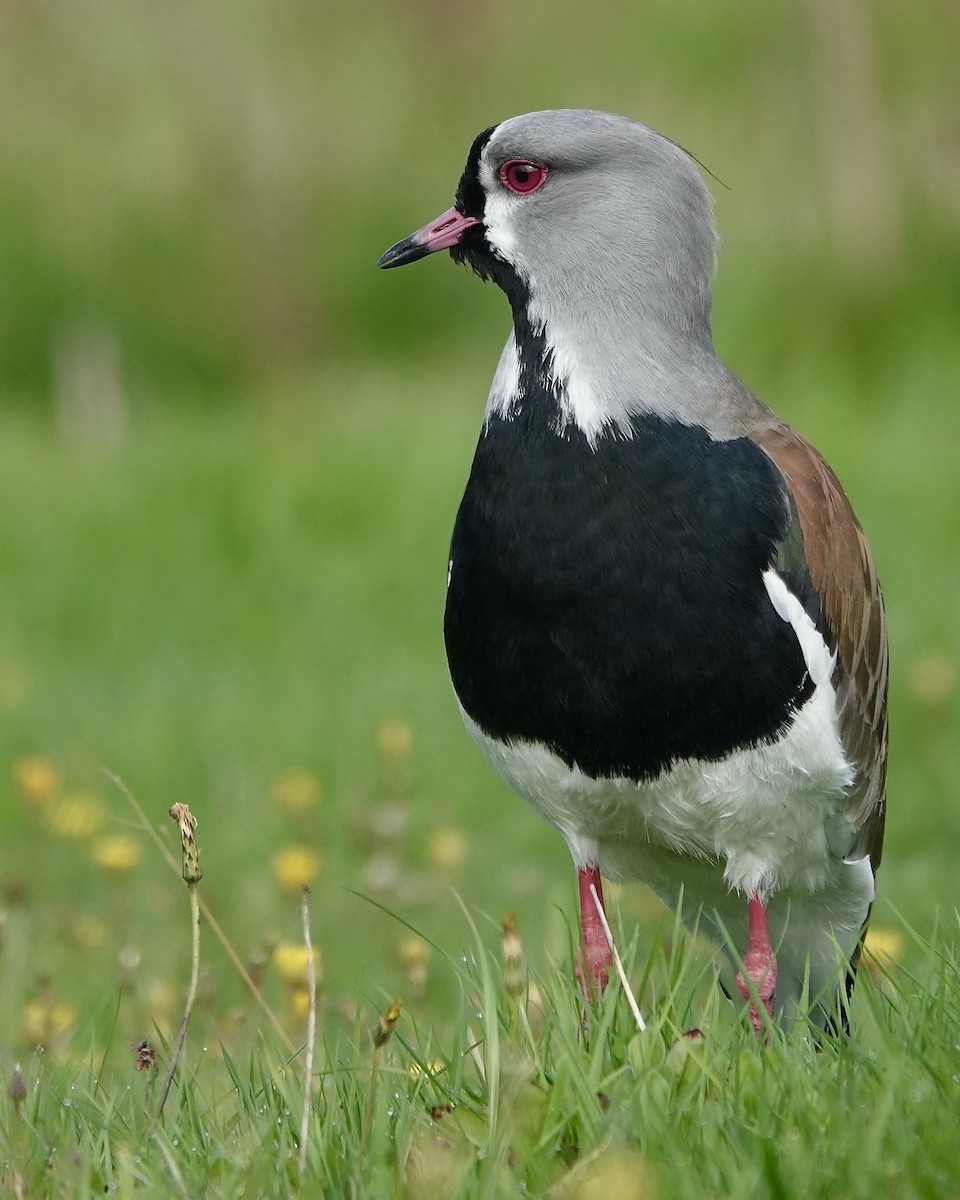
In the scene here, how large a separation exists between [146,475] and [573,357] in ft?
16.2

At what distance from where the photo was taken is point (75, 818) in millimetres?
5395

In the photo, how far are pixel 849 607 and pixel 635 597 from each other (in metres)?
0.56

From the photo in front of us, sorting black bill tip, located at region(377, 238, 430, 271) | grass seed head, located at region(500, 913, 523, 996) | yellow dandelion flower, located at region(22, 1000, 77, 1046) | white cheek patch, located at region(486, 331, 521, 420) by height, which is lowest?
yellow dandelion flower, located at region(22, 1000, 77, 1046)

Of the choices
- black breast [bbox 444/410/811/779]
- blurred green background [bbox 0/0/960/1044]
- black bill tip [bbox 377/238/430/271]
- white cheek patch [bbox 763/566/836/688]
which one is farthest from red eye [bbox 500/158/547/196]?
blurred green background [bbox 0/0/960/1044]

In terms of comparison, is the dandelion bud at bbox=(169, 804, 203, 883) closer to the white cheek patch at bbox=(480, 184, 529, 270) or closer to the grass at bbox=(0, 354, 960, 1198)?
the grass at bbox=(0, 354, 960, 1198)

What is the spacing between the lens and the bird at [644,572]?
3.40 metres

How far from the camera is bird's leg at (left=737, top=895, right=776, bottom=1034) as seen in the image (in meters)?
3.52

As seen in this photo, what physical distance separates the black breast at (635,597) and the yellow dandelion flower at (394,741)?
2.39 m

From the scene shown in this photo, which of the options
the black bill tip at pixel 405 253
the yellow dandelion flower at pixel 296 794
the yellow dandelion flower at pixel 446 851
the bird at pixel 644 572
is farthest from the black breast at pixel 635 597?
the yellow dandelion flower at pixel 296 794

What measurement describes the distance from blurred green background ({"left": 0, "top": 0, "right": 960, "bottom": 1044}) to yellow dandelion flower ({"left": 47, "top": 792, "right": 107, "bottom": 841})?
2 cm

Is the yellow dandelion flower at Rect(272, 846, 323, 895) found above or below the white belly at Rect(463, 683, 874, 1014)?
below

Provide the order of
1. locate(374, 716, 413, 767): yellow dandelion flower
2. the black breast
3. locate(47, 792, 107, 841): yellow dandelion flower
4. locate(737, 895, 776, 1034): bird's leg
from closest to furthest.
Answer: the black breast, locate(737, 895, 776, 1034): bird's leg, locate(47, 792, 107, 841): yellow dandelion flower, locate(374, 716, 413, 767): yellow dandelion flower

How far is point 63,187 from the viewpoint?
1093 centimetres

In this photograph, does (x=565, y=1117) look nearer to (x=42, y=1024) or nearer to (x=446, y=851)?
(x=42, y=1024)
